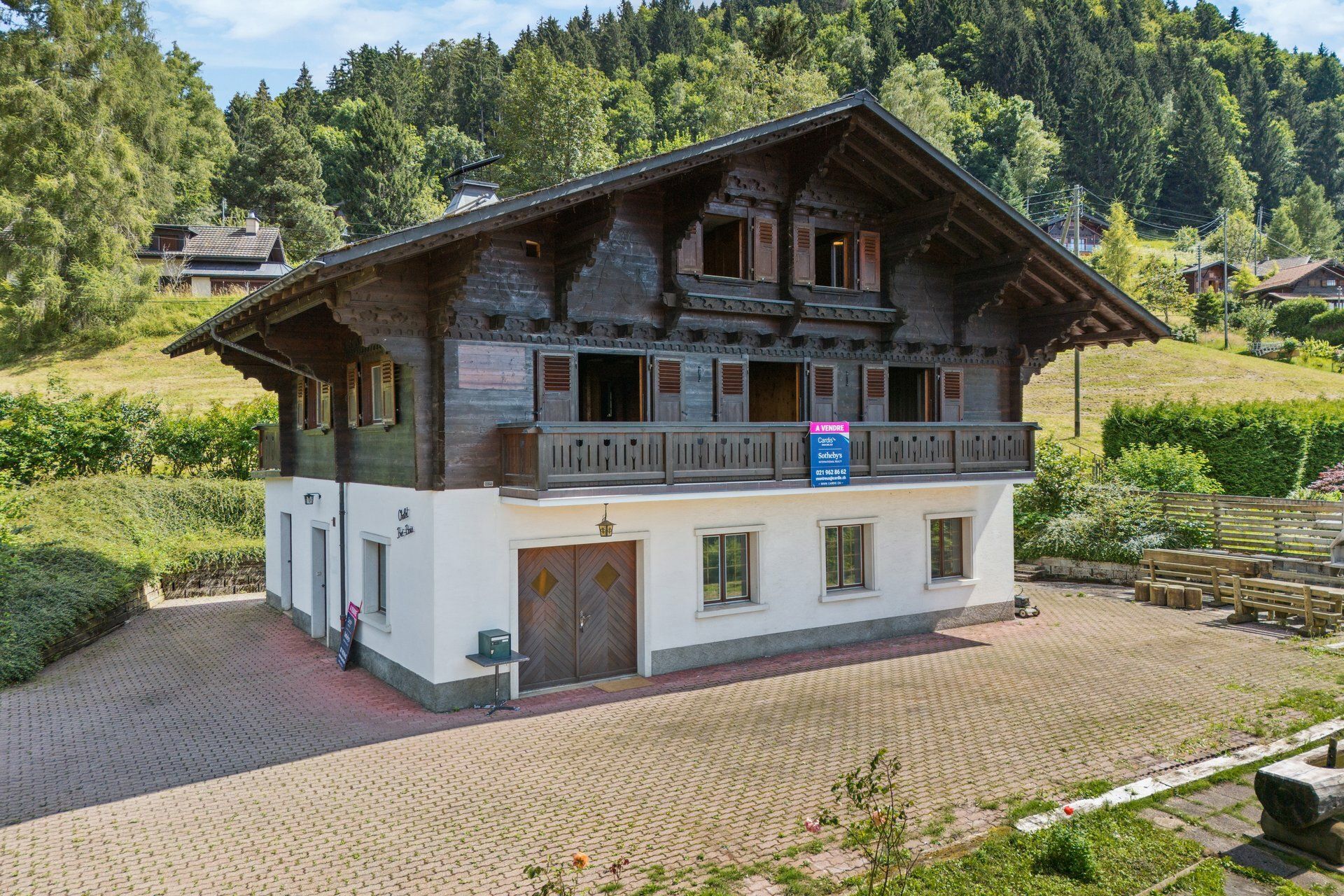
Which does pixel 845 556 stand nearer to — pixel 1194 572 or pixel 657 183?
pixel 657 183

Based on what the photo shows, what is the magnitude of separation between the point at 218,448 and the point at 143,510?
4.80 metres

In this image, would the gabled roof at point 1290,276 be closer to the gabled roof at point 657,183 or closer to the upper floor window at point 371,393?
the gabled roof at point 657,183

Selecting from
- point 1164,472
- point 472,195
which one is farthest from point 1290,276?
point 472,195

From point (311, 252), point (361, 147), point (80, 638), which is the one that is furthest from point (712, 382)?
point (361, 147)

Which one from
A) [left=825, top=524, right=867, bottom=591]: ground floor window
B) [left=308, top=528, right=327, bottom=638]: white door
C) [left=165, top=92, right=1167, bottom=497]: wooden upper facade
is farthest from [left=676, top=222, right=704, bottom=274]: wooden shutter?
[left=308, top=528, right=327, bottom=638]: white door

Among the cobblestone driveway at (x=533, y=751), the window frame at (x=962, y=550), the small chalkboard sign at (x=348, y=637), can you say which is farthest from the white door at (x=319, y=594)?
the window frame at (x=962, y=550)

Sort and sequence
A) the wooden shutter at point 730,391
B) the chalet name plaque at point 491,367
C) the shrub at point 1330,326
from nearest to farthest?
the chalet name plaque at point 491,367 < the wooden shutter at point 730,391 < the shrub at point 1330,326

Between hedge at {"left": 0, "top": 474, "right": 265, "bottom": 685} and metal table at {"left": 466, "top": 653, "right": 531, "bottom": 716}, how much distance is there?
9059 millimetres

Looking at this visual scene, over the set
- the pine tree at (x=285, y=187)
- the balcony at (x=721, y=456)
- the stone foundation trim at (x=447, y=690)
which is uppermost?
the pine tree at (x=285, y=187)

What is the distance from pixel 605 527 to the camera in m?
14.2

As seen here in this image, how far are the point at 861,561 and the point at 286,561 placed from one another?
13815 millimetres

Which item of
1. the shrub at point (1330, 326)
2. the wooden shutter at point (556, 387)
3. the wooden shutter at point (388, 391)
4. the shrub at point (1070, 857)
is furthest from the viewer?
the shrub at point (1330, 326)

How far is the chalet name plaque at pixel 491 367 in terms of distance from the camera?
1378 cm

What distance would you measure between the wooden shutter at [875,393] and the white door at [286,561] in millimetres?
13781
